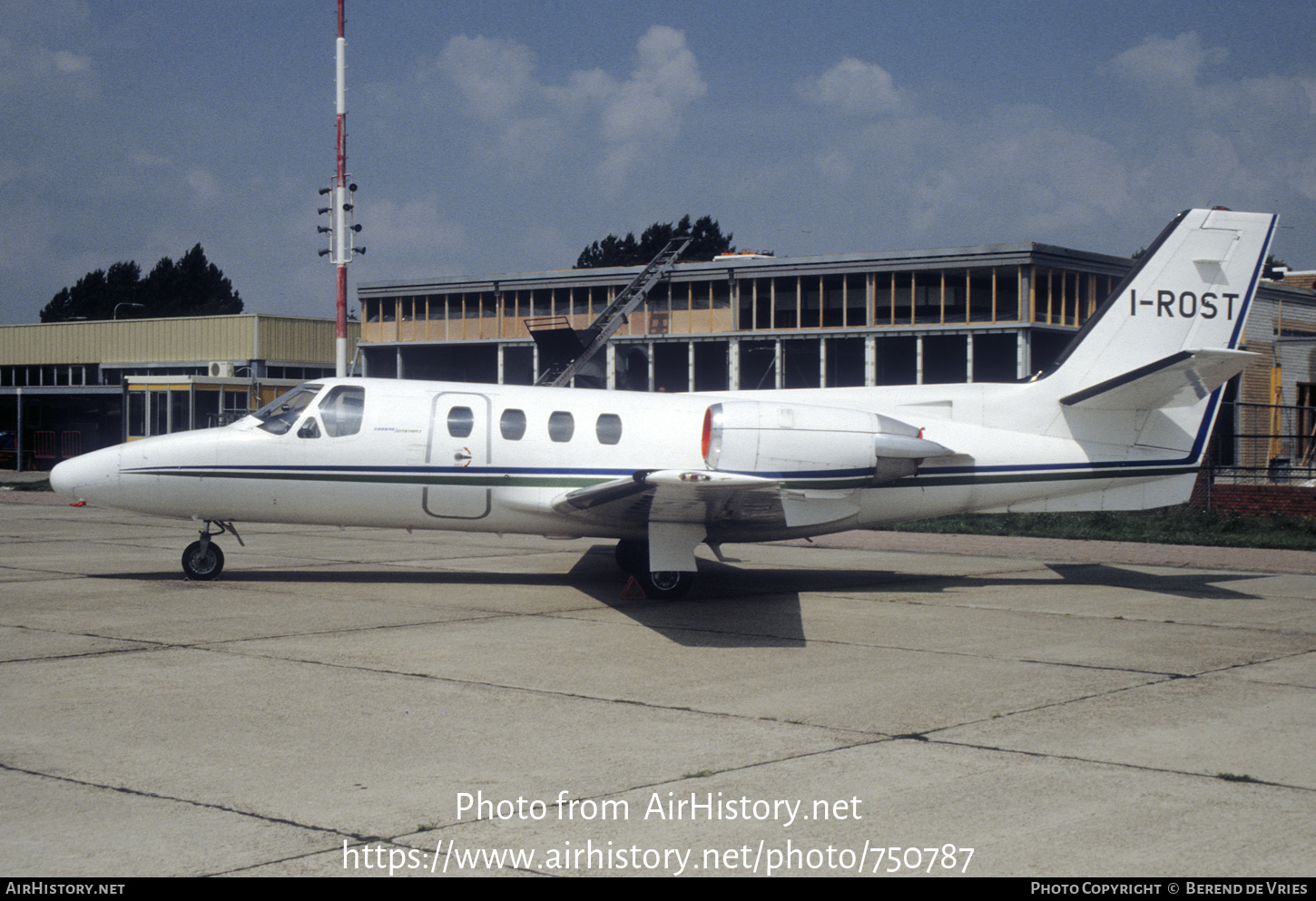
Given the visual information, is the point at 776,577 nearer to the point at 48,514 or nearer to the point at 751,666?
the point at 751,666

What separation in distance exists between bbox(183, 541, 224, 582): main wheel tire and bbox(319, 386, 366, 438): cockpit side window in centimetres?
217

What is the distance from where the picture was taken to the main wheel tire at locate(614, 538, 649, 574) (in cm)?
1409

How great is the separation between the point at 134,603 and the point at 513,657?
5015 millimetres

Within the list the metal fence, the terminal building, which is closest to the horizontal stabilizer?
the metal fence

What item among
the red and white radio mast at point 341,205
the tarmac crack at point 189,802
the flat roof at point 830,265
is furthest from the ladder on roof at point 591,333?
the tarmac crack at point 189,802

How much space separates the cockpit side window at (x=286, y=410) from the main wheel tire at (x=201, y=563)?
1.70 m

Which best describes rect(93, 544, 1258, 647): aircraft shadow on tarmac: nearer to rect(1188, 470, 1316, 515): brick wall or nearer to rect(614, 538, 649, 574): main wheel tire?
rect(614, 538, 649, 574): main wheel tire

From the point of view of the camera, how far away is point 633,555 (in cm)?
1454

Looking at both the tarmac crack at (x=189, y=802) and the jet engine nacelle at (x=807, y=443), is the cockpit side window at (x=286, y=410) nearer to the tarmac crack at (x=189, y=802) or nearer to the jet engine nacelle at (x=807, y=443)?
the jet engine nacelle at (x=807, y=443)

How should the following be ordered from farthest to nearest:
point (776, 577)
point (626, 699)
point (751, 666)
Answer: point (776, 577)
point (751, 666)
point (626, 699)

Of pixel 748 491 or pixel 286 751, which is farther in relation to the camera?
pixel 748 491

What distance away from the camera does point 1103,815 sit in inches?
220

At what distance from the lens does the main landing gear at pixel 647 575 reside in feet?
43.5
